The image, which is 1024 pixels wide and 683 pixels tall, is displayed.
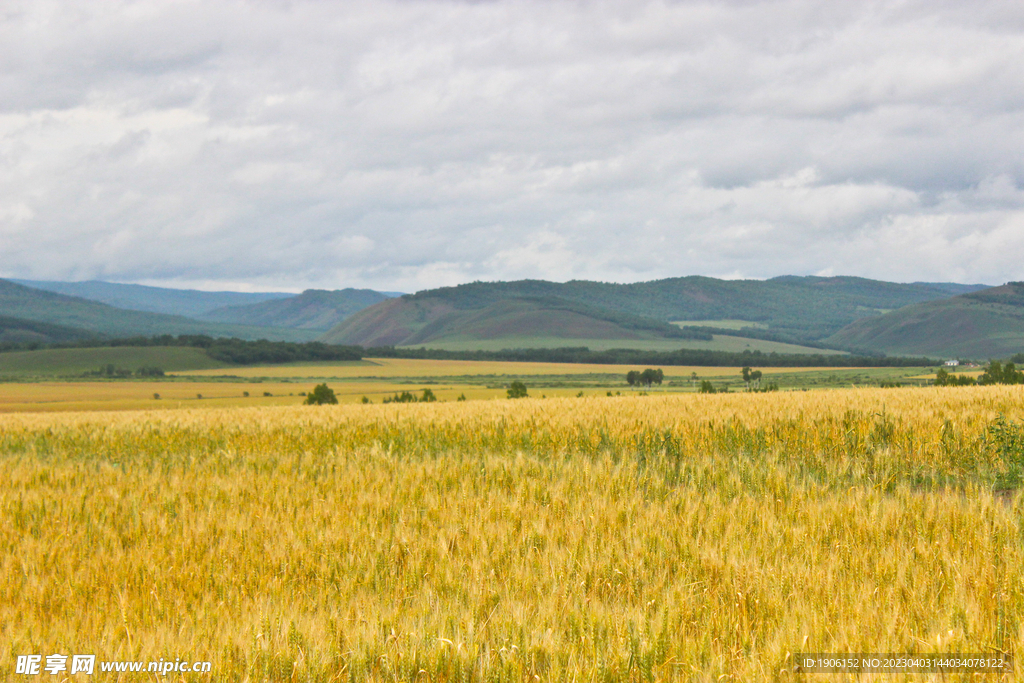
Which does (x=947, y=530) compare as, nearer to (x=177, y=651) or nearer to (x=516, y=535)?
(x=516, y=535)

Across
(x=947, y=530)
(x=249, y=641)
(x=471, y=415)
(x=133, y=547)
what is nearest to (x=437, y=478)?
(x=133, y=547)

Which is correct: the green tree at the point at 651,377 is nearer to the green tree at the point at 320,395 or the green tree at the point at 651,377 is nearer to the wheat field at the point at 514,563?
the green tree at the point at 320,395

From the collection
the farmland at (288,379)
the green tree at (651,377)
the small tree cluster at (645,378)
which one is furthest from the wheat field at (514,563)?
the green tree at (651,377)

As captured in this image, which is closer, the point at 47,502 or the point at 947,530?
the point at 947,530

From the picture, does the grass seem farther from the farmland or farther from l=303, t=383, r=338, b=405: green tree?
l=303, t=383, r=338, b=405: green tree

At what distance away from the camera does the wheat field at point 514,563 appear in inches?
159

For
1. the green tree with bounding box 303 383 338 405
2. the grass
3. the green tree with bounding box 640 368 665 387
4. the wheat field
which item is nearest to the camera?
the wheat field

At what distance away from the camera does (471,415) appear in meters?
15.5

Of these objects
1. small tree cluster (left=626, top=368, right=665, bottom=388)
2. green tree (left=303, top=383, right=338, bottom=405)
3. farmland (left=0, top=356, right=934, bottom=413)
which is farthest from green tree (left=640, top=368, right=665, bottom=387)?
green tree (left=303, top=383, right=338, bottom=405)

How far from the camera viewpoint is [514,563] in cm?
543

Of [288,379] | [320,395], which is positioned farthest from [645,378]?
[320,395]

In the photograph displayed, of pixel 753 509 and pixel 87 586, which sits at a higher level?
pixel 753 509

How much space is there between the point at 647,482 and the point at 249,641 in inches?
205

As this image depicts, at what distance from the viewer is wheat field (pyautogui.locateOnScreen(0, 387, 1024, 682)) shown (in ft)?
13.2
